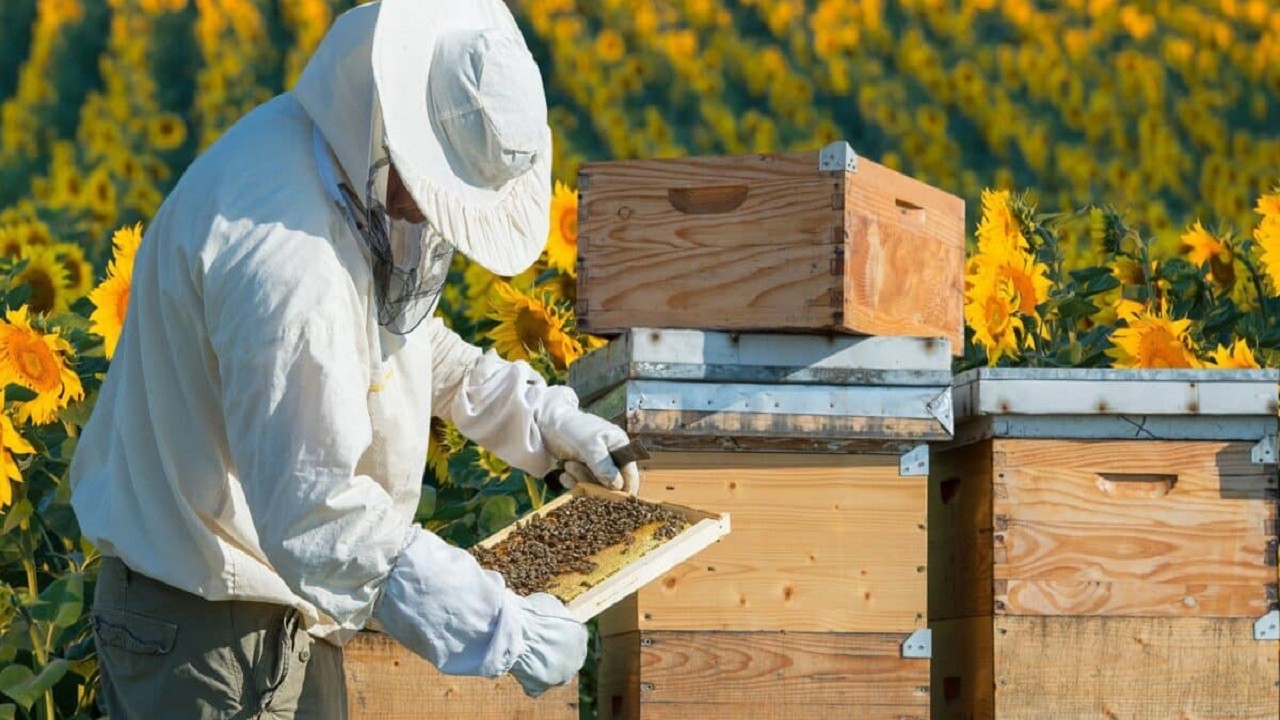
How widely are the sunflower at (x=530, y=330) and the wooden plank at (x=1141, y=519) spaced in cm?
148

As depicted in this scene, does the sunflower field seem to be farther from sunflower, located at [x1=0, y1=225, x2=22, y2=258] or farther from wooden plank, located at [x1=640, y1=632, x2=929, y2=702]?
wooden plank, located at [x1=640, y1=632, x2=929, y2=702]

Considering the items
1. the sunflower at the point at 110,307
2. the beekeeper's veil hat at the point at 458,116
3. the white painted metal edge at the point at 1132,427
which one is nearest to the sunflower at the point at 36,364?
the sunflower at the point at 110,307

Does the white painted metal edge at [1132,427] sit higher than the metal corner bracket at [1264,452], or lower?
higher

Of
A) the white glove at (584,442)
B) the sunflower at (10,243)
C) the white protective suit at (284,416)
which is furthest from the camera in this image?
the sunflower at (10,243)

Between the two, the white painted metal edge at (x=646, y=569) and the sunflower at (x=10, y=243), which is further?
the sunflower at (x=10, y=243)

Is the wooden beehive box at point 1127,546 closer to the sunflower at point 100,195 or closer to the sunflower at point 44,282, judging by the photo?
the sunflower at point 44,282

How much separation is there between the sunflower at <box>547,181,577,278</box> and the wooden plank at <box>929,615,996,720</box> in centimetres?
160

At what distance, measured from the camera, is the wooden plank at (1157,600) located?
417 cm

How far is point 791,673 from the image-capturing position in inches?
160

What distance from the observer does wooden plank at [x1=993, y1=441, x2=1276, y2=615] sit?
4.17 meters

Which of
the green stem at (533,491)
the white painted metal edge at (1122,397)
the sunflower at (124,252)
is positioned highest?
Result: the sunflower at (124,252)

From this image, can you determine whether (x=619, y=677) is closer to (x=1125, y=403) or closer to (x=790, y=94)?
(x=1125, y=403)

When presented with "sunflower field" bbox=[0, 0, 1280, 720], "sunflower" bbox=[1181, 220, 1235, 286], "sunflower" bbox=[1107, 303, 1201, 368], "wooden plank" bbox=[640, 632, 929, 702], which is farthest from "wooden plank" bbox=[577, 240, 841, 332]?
"sunflower" bbox=[1181, 220, 1235, 286]

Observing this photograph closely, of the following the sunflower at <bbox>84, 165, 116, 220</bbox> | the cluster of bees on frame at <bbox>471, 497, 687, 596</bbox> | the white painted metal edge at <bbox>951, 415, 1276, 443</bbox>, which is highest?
the sunflower at <bbox>84, 165, 116, 220</bbox>
